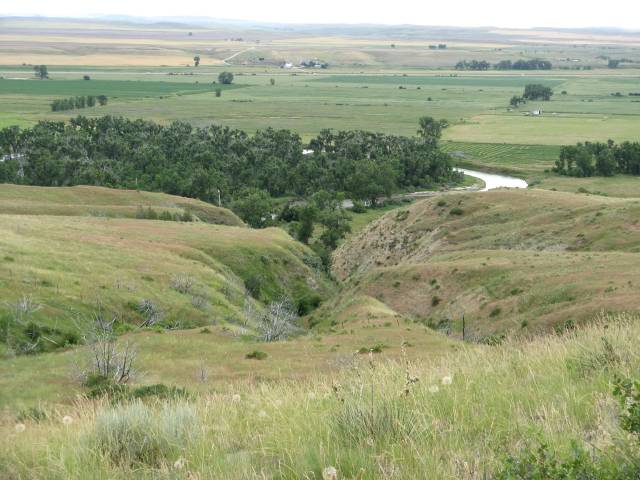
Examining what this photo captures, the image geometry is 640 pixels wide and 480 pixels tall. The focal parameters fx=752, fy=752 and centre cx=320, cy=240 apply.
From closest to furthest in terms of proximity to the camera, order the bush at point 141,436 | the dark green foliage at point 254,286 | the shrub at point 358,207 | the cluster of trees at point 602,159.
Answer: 1. the bush at point 141,436
2. the dark green foliage at point 254,286
3. the shrub at point 358,207
4. the cluster of trees at point 602,159

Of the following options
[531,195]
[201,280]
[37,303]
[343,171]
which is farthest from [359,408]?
[343,171]

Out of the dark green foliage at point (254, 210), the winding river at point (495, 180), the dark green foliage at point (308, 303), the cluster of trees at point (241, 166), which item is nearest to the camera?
the dark green foliage at point (308, 303)

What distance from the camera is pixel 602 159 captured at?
140875mm

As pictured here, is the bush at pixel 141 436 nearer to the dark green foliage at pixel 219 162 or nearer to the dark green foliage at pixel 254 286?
the dark green foliage at pixel 254 286

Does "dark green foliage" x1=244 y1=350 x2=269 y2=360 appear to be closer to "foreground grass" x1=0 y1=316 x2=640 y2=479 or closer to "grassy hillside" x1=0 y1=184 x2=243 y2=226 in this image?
"foreground grass" x1=0 y1=316 x2=640 y2=479

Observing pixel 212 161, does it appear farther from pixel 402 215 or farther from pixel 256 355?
pixel 256 355

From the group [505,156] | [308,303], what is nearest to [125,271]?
[308,303]

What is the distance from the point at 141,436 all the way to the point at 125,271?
123 feet

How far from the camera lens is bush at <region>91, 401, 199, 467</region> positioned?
821 centimetres

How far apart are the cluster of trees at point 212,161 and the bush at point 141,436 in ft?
357

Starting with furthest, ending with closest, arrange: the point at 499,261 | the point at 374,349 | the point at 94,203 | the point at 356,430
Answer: the point at 94,203, the point at 499,261, the point at 374,349, the point at 356,430

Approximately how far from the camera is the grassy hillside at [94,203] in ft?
249

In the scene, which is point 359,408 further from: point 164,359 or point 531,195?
point 531,195

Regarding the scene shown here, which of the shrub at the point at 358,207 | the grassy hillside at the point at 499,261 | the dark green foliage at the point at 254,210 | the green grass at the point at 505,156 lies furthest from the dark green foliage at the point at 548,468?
the green grass at the point at 505,156
